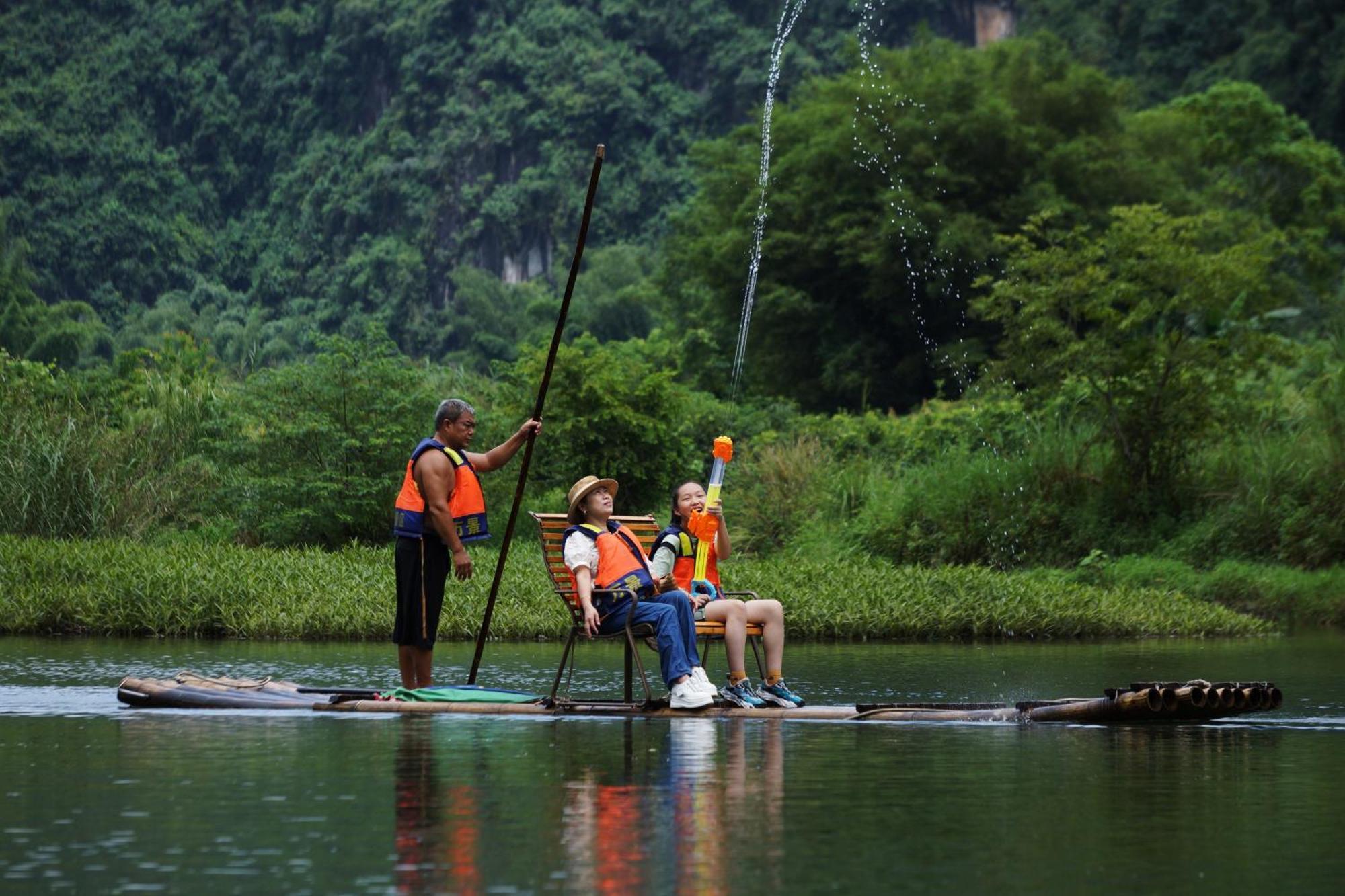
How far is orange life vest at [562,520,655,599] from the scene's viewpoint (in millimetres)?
10828

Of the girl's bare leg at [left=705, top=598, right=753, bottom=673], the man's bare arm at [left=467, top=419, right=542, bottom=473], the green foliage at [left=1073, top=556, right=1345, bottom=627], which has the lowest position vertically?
the girl's bare leg at [left=705, top=598, right=753, bottom=673]

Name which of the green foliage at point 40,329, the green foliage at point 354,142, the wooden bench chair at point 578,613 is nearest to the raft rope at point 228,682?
the wooden bench chair at point 578,613

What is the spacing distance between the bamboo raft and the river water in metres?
0.09

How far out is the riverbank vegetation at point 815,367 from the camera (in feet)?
65.3

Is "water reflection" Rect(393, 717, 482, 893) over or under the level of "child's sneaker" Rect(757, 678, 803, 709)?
under

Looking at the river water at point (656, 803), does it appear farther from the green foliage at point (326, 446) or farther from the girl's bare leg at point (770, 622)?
the green foliage at point (326, 446)

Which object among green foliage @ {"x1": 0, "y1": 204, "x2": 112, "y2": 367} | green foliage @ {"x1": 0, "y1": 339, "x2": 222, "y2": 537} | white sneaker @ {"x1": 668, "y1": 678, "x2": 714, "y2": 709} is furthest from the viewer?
green foliage @ {"x1": 0, "y1": 204, "x2": 112, "y2": 367}

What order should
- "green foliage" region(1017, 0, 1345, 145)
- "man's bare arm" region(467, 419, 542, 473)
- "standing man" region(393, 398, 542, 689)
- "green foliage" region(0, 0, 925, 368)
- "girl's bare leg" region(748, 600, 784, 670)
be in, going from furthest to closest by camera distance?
1. "green foliage" region(0, 0, 925, 368)
2. "green foliage" region(1017, 0, 1345, 145)
3. "man's bare arm" region(467, 419, 542, 473)
4. "standing man" region(393, 398, 542, 689)
5. "girl's bare leg" region(748, 600, 784, 670)

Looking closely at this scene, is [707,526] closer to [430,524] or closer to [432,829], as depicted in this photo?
[430,524]

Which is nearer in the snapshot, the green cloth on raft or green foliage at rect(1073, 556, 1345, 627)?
the green cloth on raft

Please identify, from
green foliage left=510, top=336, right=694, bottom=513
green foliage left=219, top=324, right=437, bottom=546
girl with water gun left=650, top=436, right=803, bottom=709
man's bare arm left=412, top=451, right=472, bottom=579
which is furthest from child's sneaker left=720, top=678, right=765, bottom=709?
green foliage left=510, top=336, right=694, bottom=513

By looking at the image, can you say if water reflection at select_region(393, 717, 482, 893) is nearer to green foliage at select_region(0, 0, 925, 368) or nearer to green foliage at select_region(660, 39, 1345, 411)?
green foliage at select_region(660, 39, 1345, 411)

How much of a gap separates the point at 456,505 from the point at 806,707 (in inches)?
90.8

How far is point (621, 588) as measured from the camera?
35.3ft
